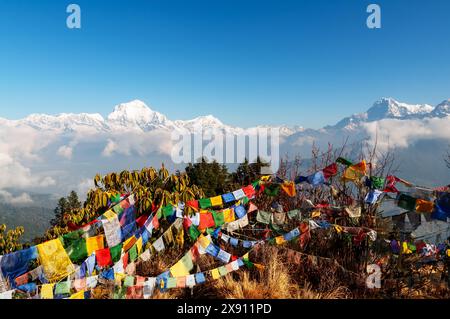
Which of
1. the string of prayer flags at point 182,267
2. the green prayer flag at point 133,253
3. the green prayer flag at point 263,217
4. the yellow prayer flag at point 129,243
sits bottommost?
the string of prayer flags at point 182,267

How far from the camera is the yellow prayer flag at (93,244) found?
5.62 m

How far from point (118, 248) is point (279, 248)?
3.22m

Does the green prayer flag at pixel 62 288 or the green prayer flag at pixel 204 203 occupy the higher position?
the green prayer flag at pixel 204 203

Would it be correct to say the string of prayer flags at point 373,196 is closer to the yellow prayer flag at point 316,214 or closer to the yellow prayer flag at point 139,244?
the yellow prayer flag at point 316,214

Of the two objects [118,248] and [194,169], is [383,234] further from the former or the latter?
[194,169]

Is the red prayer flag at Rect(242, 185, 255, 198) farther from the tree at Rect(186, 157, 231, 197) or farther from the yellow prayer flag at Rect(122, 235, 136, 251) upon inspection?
the tree at Rect(186, 157, 231, 197)

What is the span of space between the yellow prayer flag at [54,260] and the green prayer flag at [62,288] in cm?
40

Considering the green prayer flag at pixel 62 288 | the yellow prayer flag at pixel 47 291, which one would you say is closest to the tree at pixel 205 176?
the green prayer flag at pixel 62 288

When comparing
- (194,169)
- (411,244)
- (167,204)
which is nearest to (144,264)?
(167,204)

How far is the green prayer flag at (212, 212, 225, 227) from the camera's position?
685cm

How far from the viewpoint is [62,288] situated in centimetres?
465

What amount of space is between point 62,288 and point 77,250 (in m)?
0.81

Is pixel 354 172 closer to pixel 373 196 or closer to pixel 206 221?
pixel 373 196

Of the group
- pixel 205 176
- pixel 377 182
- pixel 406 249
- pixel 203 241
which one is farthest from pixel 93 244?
pixel 205 176
